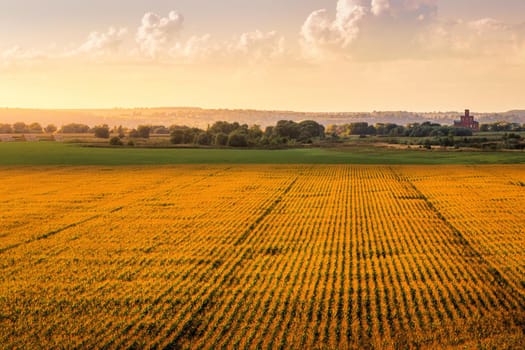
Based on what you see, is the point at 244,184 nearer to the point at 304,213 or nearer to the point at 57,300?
the point at 304,213

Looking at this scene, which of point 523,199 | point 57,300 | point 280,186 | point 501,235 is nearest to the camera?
point 57,300

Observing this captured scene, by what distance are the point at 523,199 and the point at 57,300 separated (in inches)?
1391

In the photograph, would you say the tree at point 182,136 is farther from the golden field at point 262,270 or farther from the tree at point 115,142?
the golden field at point 262,270

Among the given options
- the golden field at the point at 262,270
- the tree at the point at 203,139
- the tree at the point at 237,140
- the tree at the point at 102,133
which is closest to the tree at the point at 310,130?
the tree at the point at 237,140

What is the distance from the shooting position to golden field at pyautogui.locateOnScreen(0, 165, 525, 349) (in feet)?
49.9

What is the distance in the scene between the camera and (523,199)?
A: 42750 mm

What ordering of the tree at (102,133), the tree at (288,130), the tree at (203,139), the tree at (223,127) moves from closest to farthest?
the tree at (203,139) < the tree at (223,127) < the tree at (288,130) < the tree at (102,133)

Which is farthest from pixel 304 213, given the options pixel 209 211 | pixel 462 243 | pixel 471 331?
pixel 471 331

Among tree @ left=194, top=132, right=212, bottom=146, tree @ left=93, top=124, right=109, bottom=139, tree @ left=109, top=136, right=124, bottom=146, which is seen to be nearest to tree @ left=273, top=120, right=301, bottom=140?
tree @ left=194, top=132, right=212, bottom=146

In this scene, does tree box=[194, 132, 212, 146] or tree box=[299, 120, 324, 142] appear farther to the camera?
tree box=[299, 120, 324, 142]

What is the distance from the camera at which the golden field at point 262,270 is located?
49.9ft

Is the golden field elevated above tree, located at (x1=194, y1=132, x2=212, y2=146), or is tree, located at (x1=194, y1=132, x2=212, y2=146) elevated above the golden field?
tree, located at (x1=194, y1=132, x2=212, y2=146)

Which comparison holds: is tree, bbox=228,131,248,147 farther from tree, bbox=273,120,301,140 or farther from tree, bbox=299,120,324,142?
tree, bbox=299,120,324,142

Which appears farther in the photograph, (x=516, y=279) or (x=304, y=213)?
(x=304, y=213)
